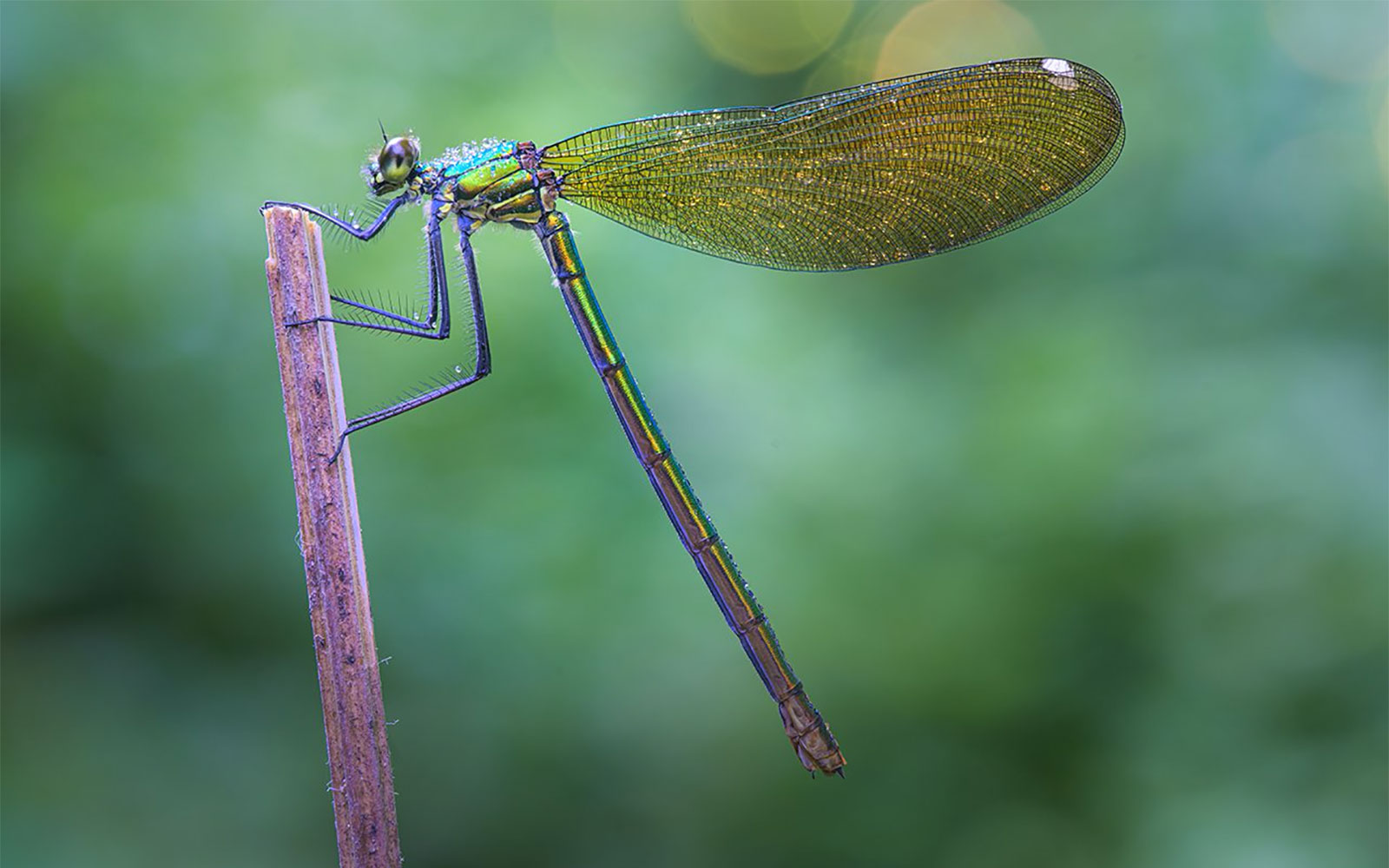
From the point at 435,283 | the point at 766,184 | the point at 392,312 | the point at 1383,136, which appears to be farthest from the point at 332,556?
the point at 1383,136

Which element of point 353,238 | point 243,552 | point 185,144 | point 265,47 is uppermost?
point 265,47

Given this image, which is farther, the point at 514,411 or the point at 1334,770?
the point at 514,411

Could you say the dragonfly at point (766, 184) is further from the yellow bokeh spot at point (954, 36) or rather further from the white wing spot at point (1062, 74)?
the yellow bokeh spot at point (954, 36)

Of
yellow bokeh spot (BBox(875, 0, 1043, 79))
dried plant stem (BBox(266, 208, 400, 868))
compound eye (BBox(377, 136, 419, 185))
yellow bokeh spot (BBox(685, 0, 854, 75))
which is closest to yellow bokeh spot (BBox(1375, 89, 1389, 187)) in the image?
yellow bokeh spot (BBox(875, 0, 1043, 79))

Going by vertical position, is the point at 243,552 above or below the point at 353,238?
above

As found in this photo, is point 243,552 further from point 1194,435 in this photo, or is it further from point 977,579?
point 1194,435

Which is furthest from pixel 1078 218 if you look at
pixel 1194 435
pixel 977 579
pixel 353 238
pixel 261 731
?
pixel 261 731
